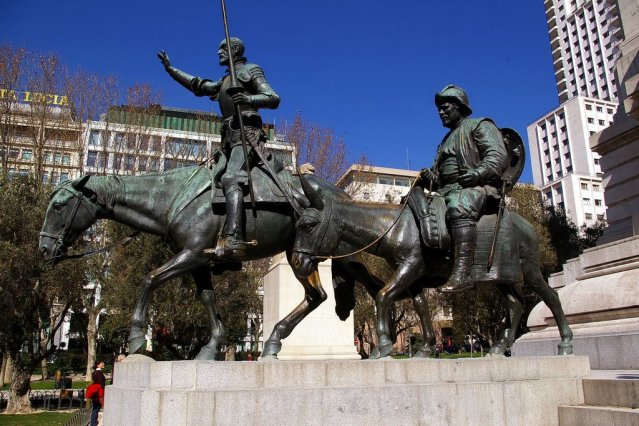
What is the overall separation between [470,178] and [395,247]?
1374 mm

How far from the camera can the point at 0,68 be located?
26719 mm

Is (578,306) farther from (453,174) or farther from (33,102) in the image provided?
(33,102)

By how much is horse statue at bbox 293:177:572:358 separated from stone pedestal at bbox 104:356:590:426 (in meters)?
0.78

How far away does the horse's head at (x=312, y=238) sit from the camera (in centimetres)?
700

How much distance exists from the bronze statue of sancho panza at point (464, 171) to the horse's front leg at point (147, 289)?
3.46m

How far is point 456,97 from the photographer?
8164 mm

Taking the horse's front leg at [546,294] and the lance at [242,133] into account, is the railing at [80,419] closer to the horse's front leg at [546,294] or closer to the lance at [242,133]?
the lance at [242,133]

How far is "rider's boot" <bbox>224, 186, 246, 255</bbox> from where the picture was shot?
23.4ft

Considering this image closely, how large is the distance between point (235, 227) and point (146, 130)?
24.6 m

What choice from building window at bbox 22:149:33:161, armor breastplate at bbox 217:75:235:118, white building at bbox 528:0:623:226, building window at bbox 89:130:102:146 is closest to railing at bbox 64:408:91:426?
armor breastplate at bbox 217:75:235:118

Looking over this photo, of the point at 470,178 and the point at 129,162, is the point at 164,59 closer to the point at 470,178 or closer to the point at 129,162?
the point at 470,178

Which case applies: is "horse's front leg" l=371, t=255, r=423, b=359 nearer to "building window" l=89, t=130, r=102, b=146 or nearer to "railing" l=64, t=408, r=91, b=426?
"railing" l=64, t=408, r=91, b=426

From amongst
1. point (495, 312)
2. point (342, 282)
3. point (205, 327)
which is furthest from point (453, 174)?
point (495, 312)

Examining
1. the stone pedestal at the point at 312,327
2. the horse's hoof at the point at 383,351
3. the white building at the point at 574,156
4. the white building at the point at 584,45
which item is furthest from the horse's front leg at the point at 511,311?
the white building at the point at 584,45
